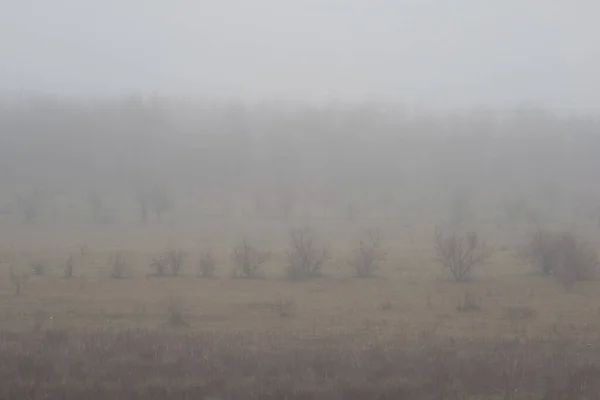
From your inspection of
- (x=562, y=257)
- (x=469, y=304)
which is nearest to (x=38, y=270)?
(x=469, y=304)

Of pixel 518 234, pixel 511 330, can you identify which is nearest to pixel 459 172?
pixel 518 234

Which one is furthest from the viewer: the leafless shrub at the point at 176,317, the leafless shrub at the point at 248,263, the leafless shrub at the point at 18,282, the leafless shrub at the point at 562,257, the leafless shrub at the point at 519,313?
the leafless shrub at the point at 248,263

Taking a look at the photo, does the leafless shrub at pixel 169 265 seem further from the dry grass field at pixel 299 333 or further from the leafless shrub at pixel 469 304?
the leafless shrub at pixel 469 304

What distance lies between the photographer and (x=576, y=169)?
279 feet

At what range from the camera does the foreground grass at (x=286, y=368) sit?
9312mm

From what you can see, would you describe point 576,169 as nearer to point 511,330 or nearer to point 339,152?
point 339,152

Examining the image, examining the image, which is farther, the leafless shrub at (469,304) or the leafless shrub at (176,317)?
the leafless shrub at (469,304)

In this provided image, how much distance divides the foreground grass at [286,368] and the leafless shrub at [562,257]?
12152 mm

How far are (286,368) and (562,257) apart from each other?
18005mm

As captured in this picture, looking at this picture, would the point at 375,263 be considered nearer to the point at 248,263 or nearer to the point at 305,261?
the point at 305,261

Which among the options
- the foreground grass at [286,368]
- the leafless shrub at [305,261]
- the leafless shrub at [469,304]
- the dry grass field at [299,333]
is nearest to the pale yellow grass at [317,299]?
the dry grass field at [299,333]

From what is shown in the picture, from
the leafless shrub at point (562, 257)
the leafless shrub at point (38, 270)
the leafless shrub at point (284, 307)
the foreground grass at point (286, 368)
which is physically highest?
the leafless shrub at point (38, 270)

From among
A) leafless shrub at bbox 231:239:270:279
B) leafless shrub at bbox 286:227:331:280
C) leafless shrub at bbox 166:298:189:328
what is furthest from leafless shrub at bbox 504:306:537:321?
leafless shrub at bbox 231:239:270:279

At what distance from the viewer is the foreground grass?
9.31 m
